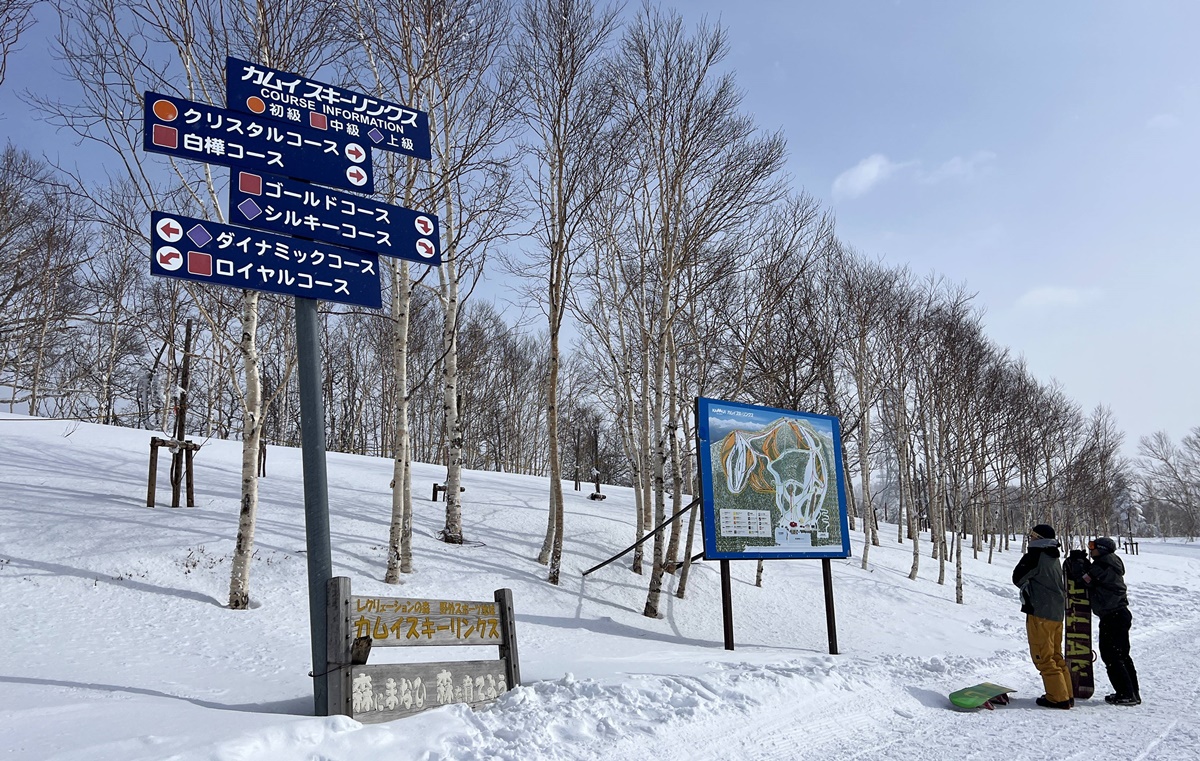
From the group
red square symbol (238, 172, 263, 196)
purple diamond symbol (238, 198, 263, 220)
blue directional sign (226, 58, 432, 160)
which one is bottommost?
purple diamond symbol (238, 198, 263, 220)

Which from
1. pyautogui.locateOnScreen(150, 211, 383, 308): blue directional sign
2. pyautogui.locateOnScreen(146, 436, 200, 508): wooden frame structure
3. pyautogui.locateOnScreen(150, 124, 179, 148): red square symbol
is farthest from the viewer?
pyautogui.locateOnScreen(146, 436, 200, 508): wooden frame structure

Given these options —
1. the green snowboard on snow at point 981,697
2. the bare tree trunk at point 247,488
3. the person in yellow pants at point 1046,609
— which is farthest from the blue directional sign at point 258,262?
the person in yellow pants at point 1046,609

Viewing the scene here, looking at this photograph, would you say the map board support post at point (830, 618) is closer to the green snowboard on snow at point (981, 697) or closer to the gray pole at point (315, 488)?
the green snowboard on snow at point (981, 697)

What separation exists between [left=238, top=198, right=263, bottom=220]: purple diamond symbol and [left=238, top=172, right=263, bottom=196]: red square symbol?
72 millimetres

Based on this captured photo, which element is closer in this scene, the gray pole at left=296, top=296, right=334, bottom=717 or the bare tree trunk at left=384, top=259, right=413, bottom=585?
the gray pole at left=296, top=296, right=334, bottom=717

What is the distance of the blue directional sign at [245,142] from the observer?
520 cm

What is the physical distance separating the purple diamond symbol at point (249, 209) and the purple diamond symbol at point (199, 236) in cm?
32

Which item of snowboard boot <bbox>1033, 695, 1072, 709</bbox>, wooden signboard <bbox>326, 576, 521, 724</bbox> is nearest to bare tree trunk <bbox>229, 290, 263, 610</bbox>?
wooden signboard <bbox>326, 576, 521, 724</bbox>

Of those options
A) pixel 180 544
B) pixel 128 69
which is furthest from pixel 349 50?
pixel 180 544

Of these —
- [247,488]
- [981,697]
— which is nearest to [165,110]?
[247,488]

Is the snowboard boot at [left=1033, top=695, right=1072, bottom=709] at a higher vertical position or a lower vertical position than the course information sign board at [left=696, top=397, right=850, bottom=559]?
lower

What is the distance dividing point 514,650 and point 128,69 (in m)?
Result: 9.11

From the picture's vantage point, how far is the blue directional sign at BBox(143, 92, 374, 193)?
520cm

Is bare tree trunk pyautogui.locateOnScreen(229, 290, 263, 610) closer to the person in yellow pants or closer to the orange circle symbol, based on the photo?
the orange circle symbol
